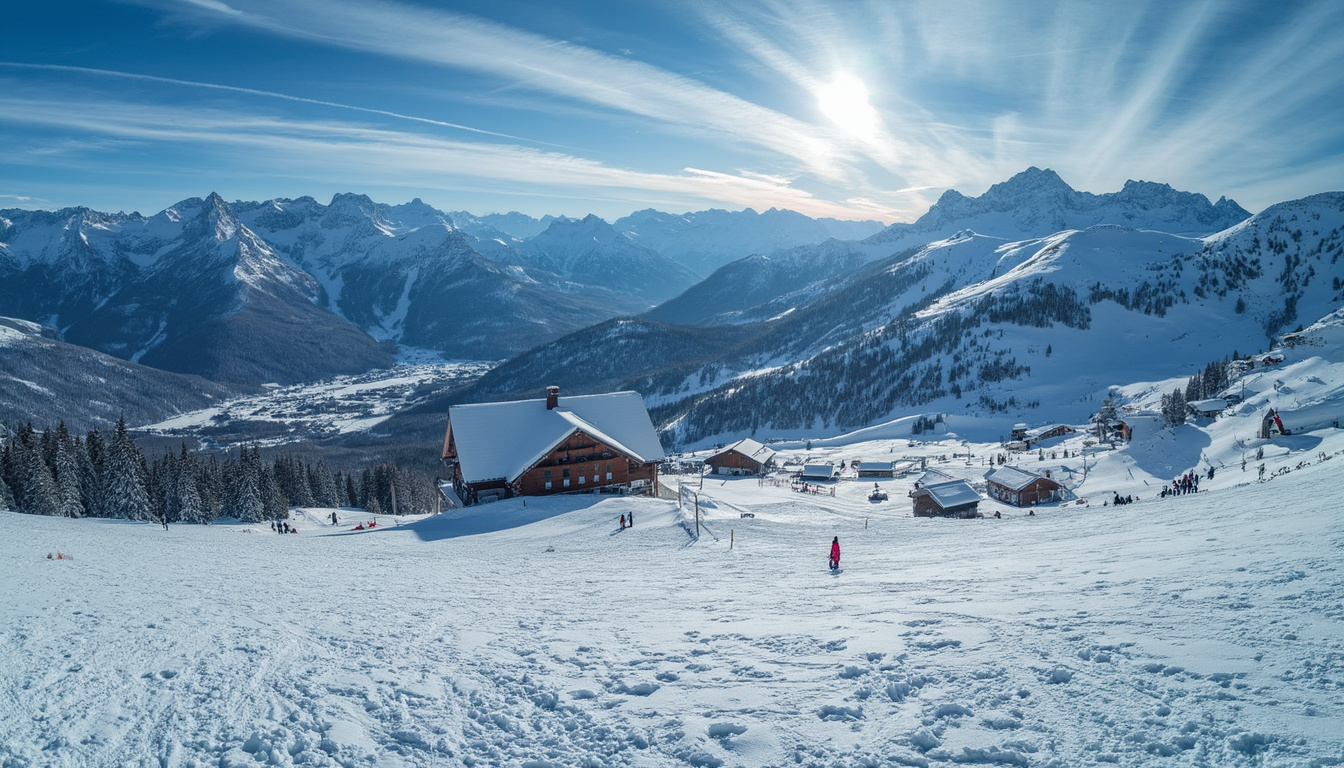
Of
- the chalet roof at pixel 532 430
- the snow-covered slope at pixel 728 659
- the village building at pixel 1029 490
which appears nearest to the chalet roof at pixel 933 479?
the village building at pixel 1029 490

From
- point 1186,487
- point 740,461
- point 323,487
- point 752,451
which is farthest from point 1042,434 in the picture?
point 323,487

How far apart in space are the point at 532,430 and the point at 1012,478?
44.1 metres

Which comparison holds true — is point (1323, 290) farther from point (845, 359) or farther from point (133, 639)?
point (133, 639)

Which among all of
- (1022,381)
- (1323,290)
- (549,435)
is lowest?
(549,435)

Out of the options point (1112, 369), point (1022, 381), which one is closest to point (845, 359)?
point (1022, 381)

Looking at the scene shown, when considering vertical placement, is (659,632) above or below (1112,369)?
below

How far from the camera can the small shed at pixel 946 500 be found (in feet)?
172

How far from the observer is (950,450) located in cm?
9856

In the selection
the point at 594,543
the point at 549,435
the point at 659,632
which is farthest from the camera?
the point at 549,435

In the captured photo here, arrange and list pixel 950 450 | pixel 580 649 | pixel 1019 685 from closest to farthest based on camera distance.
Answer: pixel 1019 685, pixel 580 649, pixel 950 450

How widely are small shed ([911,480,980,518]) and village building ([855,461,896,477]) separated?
2352 cm

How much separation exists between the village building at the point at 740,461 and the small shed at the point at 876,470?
13.6 metres

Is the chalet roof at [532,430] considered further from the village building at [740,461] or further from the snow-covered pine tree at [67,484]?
the village building at [740,461]

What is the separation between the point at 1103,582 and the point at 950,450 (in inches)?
3613
